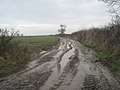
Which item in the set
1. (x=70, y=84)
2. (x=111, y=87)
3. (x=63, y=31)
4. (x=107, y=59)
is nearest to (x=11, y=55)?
(x=107, y=59)

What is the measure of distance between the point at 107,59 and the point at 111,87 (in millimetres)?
7766

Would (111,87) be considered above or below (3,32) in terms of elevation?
below

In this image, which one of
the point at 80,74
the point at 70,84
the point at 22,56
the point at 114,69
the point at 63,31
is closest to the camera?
the point at 70,84

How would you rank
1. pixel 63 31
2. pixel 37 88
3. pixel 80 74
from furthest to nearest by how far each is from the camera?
pixel 63 31 → pixel 80 74 → pixel 37 88

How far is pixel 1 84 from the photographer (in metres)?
9.64

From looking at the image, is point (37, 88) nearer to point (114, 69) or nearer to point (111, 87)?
point (111, 87)

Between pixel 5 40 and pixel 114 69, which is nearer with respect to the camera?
pixel 114 69

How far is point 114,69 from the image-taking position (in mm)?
12789

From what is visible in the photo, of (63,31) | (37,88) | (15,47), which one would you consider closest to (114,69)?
(37,88)

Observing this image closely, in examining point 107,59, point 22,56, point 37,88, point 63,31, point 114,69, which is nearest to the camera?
point 37,88

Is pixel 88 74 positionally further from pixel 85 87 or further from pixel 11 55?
pixel 11 55

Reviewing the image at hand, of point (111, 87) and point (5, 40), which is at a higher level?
point (5, 40)

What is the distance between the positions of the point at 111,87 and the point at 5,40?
10459 mm

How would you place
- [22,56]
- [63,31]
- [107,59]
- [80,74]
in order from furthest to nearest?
1. [63,31]
2. [22,56]
3. [107,59]
4. [80,74]
